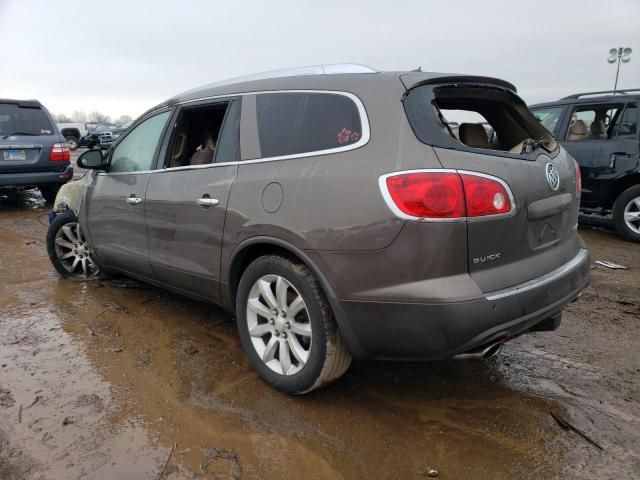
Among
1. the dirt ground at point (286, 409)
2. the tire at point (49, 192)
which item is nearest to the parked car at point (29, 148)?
the tire at point (49, 192)

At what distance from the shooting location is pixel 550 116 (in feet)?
24.1

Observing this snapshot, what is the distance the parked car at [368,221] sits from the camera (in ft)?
7.28

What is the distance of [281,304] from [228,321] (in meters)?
1.35

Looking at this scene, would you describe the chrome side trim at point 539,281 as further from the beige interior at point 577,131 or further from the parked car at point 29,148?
the parked car at point 29,148

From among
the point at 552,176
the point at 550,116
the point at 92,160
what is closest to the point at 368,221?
the point at 552,176

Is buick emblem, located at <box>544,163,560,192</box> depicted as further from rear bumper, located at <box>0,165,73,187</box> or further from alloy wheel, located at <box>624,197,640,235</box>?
rear bumper, located at <box>0,165,73,187</box>

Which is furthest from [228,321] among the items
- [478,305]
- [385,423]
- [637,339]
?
[637,339]

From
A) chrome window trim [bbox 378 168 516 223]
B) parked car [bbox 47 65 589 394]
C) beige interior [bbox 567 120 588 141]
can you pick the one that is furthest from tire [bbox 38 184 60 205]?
chrome window trim [bbox 378 168 516 223]

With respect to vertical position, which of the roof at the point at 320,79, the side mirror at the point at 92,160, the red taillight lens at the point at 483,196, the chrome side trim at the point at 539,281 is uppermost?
the roof at the point at 320,79

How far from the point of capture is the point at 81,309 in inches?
166

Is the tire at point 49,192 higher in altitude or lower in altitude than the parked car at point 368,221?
lower

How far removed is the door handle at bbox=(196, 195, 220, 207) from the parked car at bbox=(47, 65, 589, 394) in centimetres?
1

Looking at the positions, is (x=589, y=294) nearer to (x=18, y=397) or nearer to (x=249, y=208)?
(x=249, y=208)

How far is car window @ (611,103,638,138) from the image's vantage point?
21.5 ft
